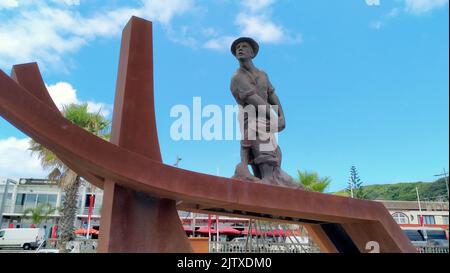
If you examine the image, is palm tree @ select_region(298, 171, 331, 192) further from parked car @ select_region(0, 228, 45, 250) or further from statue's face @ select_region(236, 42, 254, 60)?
parked car @ select_region(0, 228, 45, 250)

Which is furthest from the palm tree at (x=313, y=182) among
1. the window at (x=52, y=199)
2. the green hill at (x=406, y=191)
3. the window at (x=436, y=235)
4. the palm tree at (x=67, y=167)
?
the green hill at (x=406, y=191)

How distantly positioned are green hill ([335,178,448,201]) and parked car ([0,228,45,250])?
49198 mm

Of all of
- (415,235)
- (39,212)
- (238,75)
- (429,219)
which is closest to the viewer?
(238,75)

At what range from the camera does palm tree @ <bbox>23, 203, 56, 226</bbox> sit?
32.0 metres

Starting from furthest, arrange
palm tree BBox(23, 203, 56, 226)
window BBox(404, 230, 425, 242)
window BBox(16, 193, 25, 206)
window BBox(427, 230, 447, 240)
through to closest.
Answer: window BBox(16, 193, 25, 206)
palm tree BBox(23, 203, 56, 226)
window BBox(427, 230, 447, 240)
window BBox(404, 230, 425, 242)

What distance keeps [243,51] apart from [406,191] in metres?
64.1

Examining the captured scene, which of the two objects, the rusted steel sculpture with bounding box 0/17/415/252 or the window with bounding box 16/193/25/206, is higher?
the window with bounding box 16/193/25/206

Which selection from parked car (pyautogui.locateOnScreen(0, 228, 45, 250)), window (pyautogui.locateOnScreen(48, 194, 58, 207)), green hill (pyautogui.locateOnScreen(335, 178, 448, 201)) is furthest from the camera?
green hill (pyautogui.locateOnScreen(335, 178, 448, 201))

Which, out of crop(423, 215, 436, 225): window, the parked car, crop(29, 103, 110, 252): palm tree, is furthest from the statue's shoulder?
crop(423, 215, 436, 225): window

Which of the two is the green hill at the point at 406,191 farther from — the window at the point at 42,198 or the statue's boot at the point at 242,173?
the statue's boot at the point at 242,173

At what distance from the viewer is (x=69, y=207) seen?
13.8m

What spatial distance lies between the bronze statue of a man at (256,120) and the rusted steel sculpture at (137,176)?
96 cm

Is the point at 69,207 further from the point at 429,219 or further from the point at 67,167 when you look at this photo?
the point at 429,219

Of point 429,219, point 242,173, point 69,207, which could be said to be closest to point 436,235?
point 429,219
